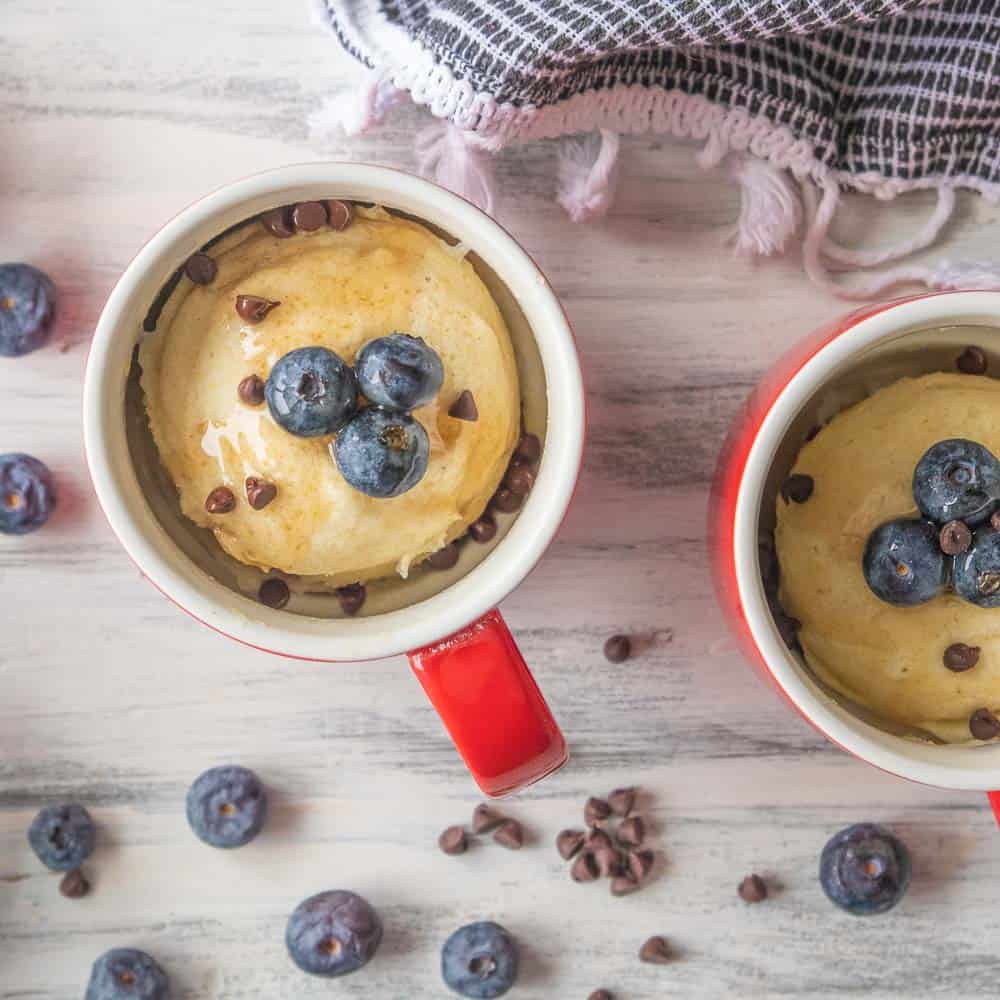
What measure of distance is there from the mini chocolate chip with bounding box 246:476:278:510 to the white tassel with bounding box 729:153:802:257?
445 mm

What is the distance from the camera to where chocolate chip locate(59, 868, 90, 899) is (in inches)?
43.2

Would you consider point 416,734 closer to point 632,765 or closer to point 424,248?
point 632,765

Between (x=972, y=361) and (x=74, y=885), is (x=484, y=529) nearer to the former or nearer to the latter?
(x=972, y=361)

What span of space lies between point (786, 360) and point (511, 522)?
0.23 meters

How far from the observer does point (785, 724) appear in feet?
3.63

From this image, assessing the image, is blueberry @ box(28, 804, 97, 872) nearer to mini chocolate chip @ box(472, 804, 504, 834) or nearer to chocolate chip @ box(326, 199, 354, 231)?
mini chocolate chip @ box(472, 804, 504, 834)

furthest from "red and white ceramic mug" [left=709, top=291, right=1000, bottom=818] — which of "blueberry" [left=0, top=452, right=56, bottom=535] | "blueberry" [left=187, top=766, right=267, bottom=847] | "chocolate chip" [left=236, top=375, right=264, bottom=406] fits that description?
"blueberry" [left=0, top=452, right=56, bottom=535]

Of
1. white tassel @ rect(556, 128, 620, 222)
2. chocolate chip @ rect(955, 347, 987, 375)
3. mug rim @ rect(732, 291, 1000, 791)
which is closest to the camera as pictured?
mug rim @ rect(732, 291, 1000, 791)

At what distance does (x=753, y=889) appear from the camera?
3.60 feet

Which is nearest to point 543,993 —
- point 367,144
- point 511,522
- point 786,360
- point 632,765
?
point 632,765

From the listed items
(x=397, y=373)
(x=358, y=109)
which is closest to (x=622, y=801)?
(x=397, y=373)

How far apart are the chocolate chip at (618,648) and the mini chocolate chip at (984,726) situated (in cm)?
28

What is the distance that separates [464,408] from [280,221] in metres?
0.19

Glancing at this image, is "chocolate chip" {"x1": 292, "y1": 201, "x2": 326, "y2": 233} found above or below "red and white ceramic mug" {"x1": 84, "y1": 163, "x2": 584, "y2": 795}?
above
